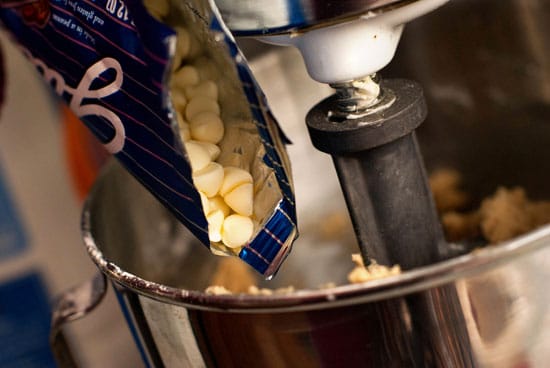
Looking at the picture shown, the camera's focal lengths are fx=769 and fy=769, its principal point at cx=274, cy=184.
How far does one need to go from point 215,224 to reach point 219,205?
0.04 feet

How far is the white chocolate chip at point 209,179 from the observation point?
40 cm

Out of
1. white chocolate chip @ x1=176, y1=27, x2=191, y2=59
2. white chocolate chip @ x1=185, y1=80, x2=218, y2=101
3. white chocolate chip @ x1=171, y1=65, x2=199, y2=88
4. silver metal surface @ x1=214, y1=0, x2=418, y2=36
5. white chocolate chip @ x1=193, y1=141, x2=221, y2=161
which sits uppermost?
silver metal surface @ x1=214, y1=0, x2=418, y2=36

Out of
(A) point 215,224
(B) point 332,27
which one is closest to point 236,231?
(A) point 215,224

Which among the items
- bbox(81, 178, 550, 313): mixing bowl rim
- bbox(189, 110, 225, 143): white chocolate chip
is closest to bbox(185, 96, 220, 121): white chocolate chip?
bbox(189, 110, 225, 143): white chocolate chip

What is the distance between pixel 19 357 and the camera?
0.77m

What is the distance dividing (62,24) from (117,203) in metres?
0.17

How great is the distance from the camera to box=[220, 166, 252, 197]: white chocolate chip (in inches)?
15.9

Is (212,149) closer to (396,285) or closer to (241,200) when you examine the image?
(241,200)

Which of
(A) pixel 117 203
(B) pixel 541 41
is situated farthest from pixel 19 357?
(B) pixel 541 41

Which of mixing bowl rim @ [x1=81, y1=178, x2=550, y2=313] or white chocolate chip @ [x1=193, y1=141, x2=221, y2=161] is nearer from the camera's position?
mixing bowl rim @ [x1=81, y1=178, x2=550, y2=313]

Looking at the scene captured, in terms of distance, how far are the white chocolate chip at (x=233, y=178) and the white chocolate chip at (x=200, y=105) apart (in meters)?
0.04

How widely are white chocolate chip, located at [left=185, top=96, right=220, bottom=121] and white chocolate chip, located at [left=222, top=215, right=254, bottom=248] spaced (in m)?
0.06

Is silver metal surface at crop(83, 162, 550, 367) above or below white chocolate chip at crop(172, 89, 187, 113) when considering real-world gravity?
below

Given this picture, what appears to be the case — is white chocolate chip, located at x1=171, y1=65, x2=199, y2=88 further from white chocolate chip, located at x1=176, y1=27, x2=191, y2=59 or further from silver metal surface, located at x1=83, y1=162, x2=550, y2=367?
silver metal surface, located at x1=83, y1=162, x2=550, y2=367
